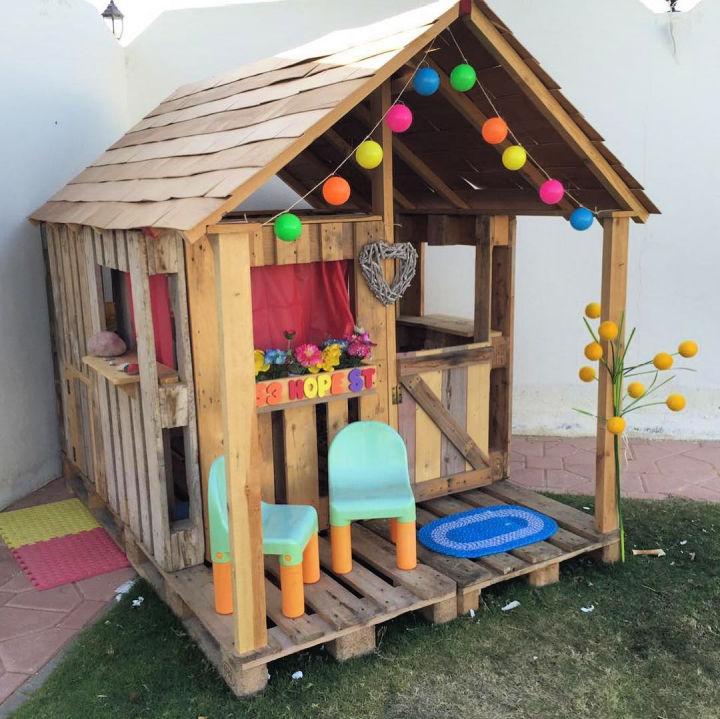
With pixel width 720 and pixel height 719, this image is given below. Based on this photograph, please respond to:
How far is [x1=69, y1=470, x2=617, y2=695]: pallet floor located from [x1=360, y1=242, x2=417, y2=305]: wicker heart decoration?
154 centimetres

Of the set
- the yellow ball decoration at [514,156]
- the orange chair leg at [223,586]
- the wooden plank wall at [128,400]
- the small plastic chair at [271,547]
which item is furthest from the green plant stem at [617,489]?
the wooden plank wall at [128,400]

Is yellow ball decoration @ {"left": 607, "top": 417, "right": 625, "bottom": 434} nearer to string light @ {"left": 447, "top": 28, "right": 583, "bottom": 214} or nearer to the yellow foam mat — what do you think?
string light @ {"left": 447, "top": 28, "right": 583, "bottom": 214}

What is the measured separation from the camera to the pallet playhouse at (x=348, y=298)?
12.2 feet

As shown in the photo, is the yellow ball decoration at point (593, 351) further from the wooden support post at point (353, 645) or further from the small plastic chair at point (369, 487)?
the wooden support post at point (353, 645)

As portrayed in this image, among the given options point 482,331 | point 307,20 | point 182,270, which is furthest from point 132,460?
point 307,20

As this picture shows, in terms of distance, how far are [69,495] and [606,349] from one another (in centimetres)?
440

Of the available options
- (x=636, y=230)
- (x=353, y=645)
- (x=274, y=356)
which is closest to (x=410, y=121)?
(x=274, y=356)

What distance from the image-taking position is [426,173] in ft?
18.3

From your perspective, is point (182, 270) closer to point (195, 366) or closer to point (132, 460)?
point (195, 366)

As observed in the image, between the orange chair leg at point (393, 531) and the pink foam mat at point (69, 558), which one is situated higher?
the orange chair leg at point (393, 531)

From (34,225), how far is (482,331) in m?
3.73

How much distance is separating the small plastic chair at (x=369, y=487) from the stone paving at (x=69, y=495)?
4.97ft

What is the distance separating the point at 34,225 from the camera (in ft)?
21.5

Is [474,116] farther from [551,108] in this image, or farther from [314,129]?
[314,129]
